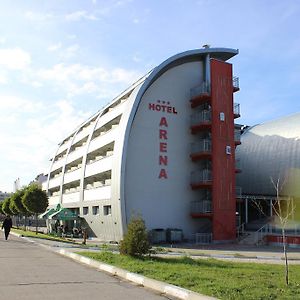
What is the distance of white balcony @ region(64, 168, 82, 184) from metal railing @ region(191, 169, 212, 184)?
16741 millimetres

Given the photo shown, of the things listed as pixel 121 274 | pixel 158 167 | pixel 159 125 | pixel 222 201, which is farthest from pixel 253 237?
pixel 121 274

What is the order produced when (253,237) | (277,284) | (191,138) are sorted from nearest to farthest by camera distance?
(277,284)
(253,237)
(191,138)

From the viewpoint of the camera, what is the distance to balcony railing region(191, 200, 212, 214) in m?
38.5

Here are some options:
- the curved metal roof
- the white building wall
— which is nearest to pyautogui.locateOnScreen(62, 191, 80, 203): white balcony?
the white building wall

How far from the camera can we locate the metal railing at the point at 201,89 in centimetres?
4000

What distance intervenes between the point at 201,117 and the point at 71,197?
21921mm

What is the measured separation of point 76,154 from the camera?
55344 mm

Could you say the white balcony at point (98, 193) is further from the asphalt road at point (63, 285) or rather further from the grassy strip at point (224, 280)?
the asphalt road at point (63, 285)

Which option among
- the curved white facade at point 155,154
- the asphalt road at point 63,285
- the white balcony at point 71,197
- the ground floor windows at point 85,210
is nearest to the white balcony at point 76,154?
the white balcony at point 71,197

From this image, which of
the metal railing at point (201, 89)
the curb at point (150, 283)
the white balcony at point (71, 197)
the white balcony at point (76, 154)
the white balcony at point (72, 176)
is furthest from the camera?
the white balcony at point (72, 176)

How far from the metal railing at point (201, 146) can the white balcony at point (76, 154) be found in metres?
15.5

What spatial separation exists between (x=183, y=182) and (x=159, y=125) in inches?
215

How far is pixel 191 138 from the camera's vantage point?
41094 mm

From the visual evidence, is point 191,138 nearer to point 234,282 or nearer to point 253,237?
point 253,237
